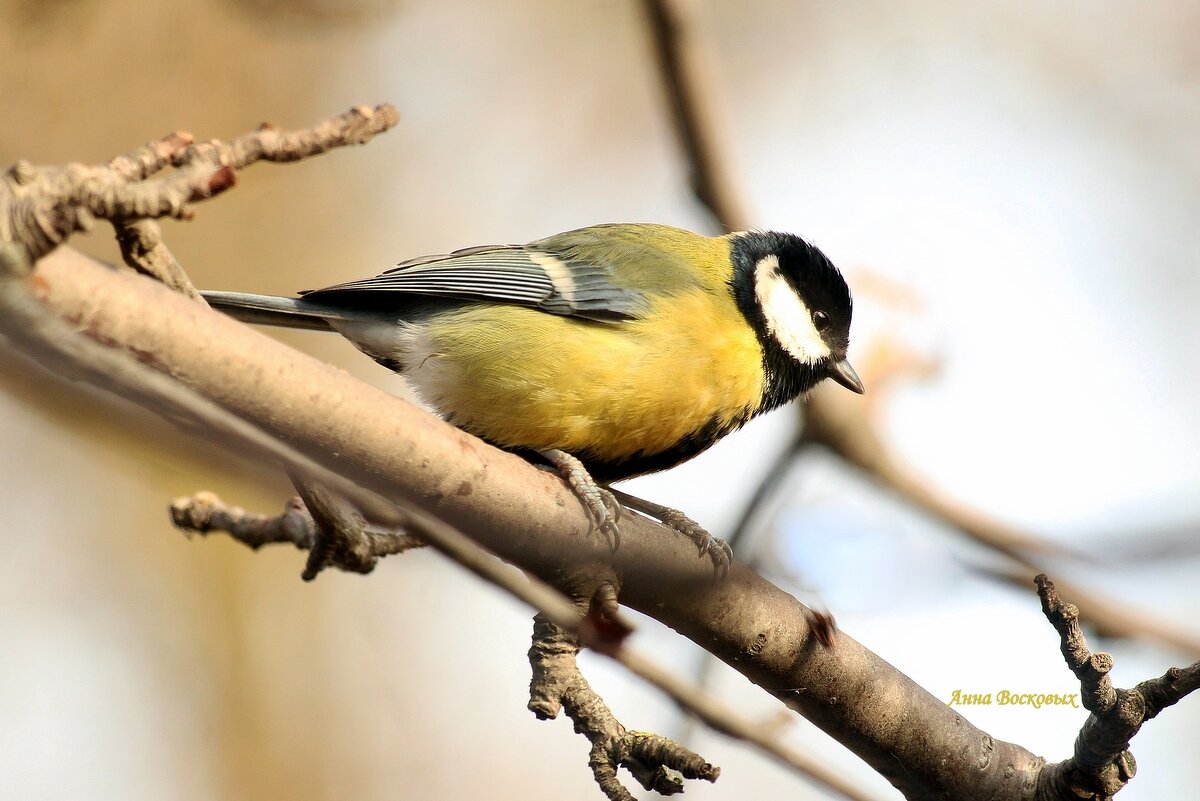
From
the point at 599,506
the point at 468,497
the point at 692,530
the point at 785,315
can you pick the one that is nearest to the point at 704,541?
the point at 692,530

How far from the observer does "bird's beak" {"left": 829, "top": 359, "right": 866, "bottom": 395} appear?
11.5 feet

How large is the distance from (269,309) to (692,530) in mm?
1177

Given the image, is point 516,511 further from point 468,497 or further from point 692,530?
point 692,530

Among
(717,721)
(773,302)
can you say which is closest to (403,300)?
(773,302)

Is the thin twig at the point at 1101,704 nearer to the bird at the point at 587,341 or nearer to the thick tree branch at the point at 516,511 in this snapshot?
the thick tree branch at the point at 516,511

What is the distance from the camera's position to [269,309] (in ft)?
9.34

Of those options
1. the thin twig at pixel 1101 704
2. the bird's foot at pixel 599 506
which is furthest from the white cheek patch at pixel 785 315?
the thin twig at pixel 1101 704

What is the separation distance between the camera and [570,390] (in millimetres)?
2775

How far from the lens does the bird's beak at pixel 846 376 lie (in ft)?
11.5

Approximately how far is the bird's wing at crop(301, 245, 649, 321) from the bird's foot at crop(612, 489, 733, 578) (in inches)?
19.1

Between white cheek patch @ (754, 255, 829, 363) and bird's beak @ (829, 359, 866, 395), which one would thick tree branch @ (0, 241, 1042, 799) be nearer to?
white cheek patch @ (754, 255, 829, 363)

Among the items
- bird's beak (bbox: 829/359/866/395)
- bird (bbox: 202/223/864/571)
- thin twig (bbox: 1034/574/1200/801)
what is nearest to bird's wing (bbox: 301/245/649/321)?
bird (bbox: 202/223/864/571)

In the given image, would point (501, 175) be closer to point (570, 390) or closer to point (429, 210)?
point (429, 210)

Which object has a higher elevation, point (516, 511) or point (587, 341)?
point (587, 341)
